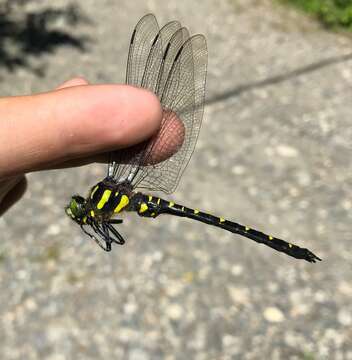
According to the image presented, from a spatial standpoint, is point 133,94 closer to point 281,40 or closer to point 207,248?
point 207,248

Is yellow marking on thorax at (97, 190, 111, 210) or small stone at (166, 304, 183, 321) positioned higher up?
yellow marking on thorax at (97, 190, 111, 210)

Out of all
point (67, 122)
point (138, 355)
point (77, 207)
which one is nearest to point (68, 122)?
point (67, 122)

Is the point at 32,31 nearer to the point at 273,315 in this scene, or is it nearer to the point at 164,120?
the point at 273,315

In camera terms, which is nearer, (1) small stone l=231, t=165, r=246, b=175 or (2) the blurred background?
(2) the blurred background

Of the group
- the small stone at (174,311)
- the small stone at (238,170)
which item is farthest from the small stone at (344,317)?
the small stone at (238,170)

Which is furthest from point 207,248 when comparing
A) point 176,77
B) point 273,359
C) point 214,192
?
point 176,77

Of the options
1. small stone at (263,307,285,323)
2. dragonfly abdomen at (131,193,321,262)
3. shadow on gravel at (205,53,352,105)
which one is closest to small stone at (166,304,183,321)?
small stone at (263,307,285,323)

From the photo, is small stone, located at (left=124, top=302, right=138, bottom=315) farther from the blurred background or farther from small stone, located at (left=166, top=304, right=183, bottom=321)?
small stone, located at (left=166, top=304, right=183, bottom=321)
